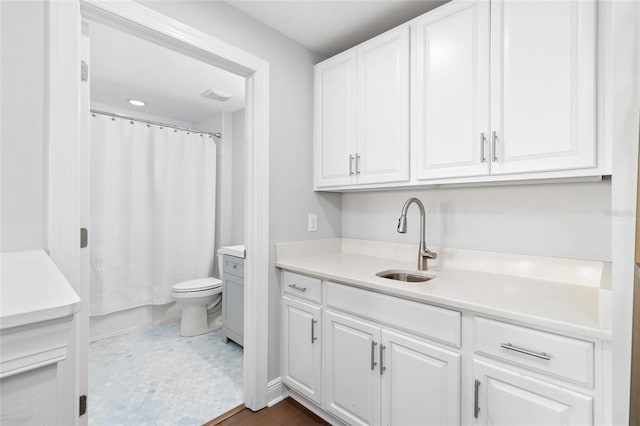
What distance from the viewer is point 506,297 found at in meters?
1.14

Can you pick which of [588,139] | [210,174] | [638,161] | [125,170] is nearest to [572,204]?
[588,139]

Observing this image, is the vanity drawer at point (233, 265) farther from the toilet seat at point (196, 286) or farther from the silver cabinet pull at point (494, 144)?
the silver cabinet pull at point (494, 144)

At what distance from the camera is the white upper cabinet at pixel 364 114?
1.65 m

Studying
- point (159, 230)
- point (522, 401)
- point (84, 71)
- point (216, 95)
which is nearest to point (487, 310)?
point (522, 401)

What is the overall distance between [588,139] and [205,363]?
8.84ft

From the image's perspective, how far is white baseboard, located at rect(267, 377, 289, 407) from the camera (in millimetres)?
1836

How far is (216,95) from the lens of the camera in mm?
3049

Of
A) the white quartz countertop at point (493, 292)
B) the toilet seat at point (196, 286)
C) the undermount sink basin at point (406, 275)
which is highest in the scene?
the white quartz countertop at point (493, 292)

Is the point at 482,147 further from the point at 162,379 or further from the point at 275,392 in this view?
the point at 162,379

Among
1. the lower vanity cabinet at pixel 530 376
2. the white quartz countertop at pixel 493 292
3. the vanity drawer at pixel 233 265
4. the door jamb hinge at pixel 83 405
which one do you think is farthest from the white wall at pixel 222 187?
the lower vanity cabinet at pixel 530 376

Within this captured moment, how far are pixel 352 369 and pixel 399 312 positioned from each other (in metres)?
0.44

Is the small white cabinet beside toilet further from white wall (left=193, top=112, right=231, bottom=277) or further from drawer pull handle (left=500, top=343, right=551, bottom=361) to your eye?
drawer pull handle (left=500, top=343, right=551, bottom=361)

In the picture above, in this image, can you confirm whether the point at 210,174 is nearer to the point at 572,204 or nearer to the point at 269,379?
the point at 269,379

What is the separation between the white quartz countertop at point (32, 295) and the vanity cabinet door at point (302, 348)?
3.99ft
